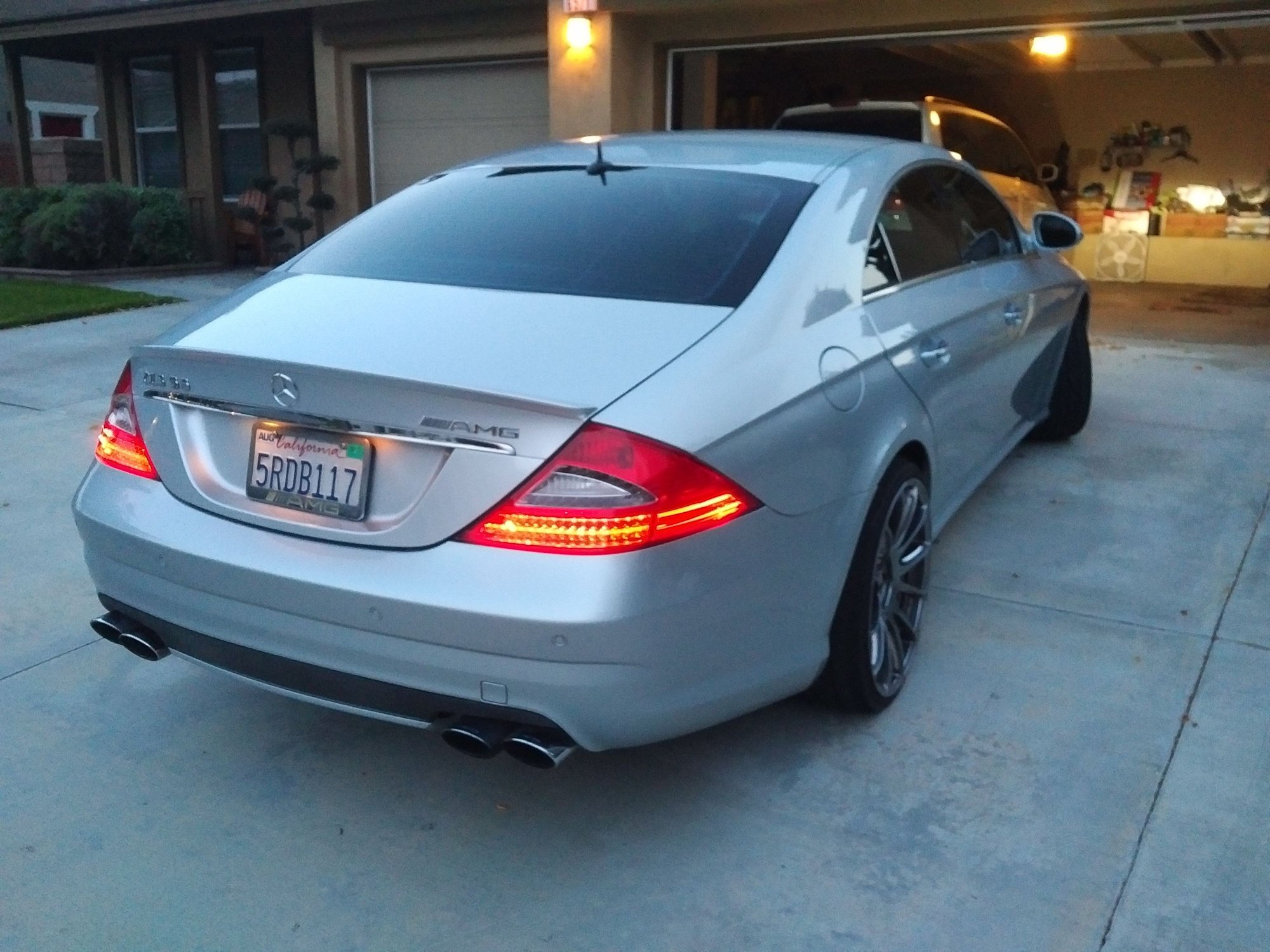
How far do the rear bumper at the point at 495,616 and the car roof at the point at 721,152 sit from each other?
1.17 meters

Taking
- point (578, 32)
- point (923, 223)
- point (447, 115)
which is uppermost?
point (578, 32)

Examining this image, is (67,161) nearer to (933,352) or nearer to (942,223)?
(942,223)

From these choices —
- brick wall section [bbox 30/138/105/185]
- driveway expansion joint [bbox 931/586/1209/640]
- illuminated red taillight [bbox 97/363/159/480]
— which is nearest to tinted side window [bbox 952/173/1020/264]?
driveway expansion joint [bbox 931/586/1209/640]

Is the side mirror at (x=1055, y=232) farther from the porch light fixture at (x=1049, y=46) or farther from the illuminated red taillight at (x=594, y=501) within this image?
the porch light fixture at (x=1049, y=46)

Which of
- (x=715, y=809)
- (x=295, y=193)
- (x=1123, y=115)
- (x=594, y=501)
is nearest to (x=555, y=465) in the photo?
(x=594, y=501)

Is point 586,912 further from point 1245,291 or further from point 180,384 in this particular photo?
point 1245,291

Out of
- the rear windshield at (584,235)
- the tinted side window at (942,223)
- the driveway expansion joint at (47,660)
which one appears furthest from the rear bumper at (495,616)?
the tinted side window at (942,223)

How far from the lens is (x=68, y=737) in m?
3.15

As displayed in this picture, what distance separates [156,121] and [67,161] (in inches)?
52.9

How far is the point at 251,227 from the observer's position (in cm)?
1423

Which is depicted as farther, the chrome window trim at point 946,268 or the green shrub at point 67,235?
the green shrub at point 67,235

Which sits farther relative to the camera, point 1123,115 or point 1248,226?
point 1123,115

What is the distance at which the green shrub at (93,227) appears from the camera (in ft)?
40.6

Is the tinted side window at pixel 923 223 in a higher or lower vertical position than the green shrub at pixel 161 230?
higher
